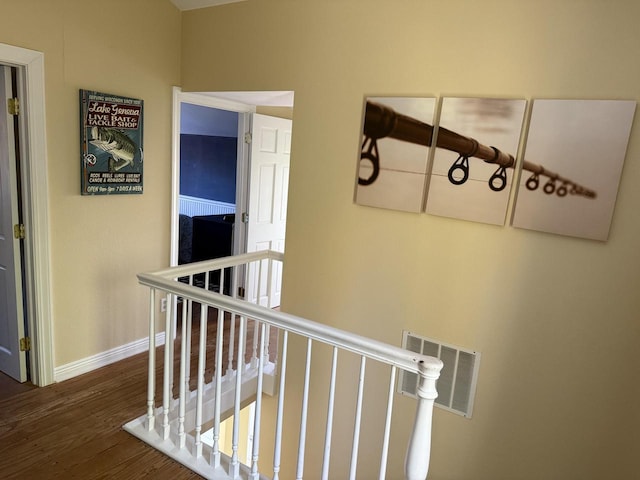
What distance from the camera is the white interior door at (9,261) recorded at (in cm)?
244

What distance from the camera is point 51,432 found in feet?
7.55

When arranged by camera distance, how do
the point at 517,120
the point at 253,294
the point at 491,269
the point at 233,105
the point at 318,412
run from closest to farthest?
the point at 517,120
the point at 491,269
the point at 318,412
the point at 233,105
the point at 253,294

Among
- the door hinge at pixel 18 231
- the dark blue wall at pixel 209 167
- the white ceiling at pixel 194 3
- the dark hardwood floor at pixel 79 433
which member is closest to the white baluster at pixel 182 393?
the dark hardwood floor at pixel 79 433

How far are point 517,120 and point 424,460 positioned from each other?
164 centimetres

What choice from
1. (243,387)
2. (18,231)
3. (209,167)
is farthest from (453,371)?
(209,167)

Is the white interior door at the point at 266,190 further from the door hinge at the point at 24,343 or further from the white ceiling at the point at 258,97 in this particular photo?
the door hinge at the point at 24,343

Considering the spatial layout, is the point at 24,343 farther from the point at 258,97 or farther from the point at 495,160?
the point at 495,160

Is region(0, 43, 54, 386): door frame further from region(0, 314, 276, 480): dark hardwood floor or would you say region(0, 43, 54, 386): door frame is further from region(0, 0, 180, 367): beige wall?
region(0, 314, 276, 480): dark hardwood floor

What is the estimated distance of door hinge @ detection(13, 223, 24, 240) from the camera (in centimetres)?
256

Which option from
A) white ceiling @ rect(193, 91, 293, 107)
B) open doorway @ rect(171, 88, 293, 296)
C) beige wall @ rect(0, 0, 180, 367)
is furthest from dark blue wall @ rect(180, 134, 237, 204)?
beige wall @ rect(0, 0, 180, 367)

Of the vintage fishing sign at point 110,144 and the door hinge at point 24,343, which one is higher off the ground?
the vintage fishing sign at point 110,144

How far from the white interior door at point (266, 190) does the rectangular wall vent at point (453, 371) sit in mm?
1871

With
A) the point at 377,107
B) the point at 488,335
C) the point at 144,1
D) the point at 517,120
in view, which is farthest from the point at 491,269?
the point at 144,1

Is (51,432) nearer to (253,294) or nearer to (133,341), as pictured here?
(133,341)
